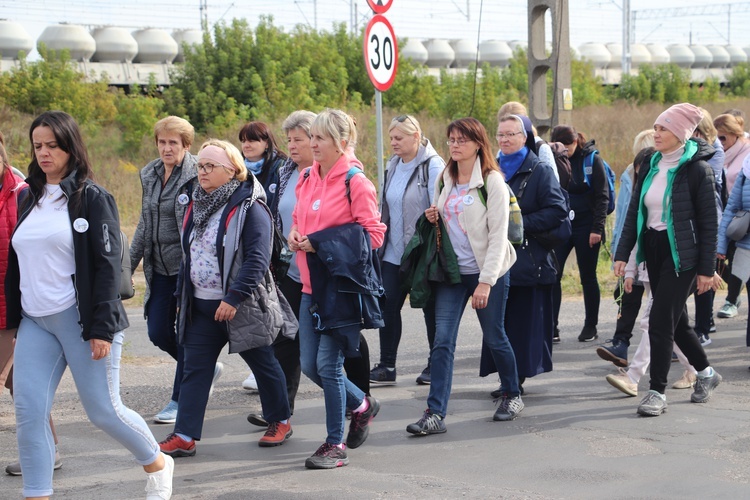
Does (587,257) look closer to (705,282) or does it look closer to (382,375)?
(382,375)

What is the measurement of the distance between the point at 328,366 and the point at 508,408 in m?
1.49

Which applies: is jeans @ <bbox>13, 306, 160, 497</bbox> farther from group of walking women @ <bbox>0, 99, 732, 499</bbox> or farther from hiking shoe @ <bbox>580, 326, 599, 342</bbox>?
hiking shoe @ <bbox>580, 326, 599, 342</bbox>

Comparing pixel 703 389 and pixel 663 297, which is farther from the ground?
pixel 663 297

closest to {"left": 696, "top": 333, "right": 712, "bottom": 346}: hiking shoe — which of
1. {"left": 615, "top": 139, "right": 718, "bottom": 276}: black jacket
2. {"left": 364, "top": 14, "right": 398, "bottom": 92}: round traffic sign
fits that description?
{"left": 615, "top": 139, "right": 718, "bottom": 276}: black jacket

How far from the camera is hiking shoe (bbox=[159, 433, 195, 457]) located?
561 centimetres

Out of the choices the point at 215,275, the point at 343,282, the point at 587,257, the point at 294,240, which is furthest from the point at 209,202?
the point at 587,257

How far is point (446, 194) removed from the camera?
20.7 feet

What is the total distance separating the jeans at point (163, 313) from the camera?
6395mm

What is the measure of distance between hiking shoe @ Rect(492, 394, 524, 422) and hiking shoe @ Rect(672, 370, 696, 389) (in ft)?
4.54

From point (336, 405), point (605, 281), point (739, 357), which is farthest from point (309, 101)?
point (336, 405)

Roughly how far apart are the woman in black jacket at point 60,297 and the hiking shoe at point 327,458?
3.55ft

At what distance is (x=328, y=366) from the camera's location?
552 cm

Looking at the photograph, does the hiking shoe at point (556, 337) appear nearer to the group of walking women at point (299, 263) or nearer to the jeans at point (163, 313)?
the group of walking women at point (299, 263)

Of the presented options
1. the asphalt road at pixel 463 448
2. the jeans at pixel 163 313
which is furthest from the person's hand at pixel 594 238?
the jeans at pixel 163 313
